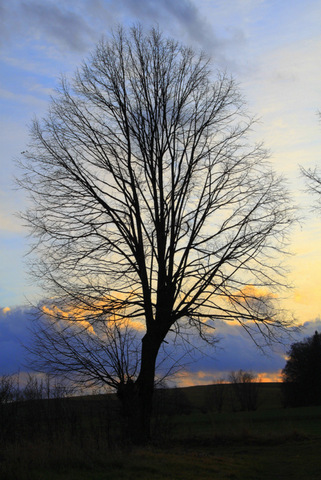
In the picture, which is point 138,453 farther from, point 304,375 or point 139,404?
point 304,375

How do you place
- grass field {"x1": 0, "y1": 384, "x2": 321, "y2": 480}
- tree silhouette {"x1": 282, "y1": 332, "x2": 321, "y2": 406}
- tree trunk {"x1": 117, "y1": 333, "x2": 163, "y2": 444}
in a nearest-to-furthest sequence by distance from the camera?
grass field {"x1": 0, "y1": 384, "x2": 321, "y2": 480} < tree trunk {"x1": 117, "y1": 333, "x2": 163, "y2": 444} < tree silhouette {"x1": 282, "y1": 332, "x2": 321, "y2": 406}

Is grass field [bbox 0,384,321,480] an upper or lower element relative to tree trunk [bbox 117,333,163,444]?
lower

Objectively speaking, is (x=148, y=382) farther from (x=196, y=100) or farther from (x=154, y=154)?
(x=196, y=100)

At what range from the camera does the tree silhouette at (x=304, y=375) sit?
2640 inches

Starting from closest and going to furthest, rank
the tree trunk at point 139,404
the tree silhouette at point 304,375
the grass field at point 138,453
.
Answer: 1. the grass field at point 138,453
2. the tree trunk at point 139,404
3. the tree silhouette at point 304,375

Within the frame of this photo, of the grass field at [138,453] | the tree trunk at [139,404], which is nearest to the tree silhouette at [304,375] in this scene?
the grass field at [138,453]

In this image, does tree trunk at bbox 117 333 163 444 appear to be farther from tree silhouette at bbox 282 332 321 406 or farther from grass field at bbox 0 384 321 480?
tree silhouette at bbox 282 332 321 406

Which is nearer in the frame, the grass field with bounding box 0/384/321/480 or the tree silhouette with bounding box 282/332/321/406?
the grass field with bounding box 0/384/321/480

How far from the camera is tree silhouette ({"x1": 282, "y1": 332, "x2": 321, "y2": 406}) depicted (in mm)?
67062

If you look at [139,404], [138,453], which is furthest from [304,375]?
[138,453]

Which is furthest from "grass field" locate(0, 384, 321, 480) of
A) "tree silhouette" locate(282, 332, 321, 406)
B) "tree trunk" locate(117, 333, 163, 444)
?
"tree silhouette" locate(282, 332, 321, 406)

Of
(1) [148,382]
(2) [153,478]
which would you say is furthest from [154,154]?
(2) [153,478]

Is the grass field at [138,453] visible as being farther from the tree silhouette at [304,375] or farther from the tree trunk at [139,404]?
the tree silhouette at [304,375]

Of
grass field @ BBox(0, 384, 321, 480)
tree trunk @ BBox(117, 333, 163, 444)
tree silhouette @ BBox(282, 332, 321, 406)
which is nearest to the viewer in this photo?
grass field @ BBox(0, 384, 321, 480)
